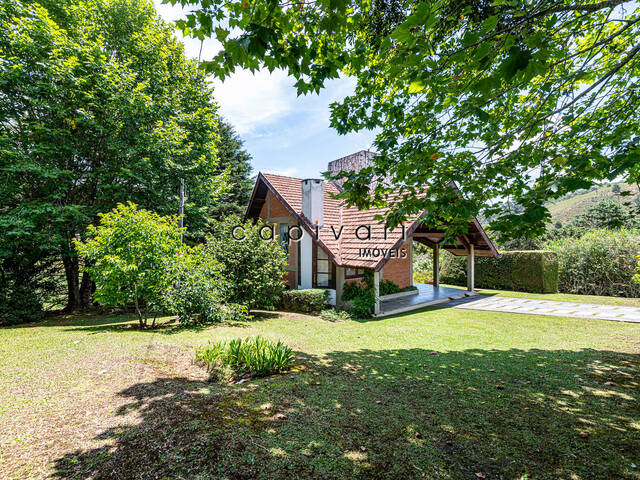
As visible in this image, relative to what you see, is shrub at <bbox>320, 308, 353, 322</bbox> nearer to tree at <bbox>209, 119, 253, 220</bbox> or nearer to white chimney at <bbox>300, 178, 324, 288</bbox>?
white chimney at <bbox>300, 178, 324, 288</bbox>

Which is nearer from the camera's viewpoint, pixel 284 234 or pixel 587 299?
pixel 587 299

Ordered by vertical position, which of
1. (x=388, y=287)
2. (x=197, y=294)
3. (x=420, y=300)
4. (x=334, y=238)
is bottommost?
(x=420, y=300)

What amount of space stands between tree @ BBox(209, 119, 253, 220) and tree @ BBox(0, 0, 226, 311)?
27.1ft

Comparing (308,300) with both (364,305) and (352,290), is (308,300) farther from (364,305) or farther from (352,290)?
(364,305)

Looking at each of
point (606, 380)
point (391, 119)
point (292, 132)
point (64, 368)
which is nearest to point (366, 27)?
point (391, 119)

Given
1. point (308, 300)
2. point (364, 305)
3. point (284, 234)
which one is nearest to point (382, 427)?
point (364, 305)

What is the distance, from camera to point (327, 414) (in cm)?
357

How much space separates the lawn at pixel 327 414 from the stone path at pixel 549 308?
437 centimetres

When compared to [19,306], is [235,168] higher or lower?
higher

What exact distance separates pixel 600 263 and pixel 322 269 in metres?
14.1

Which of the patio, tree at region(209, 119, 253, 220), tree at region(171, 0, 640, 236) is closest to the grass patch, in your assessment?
the patio

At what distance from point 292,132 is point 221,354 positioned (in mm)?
13027

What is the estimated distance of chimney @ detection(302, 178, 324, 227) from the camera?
1271cm

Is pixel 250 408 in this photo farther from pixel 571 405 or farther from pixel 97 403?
pixel 571 405
